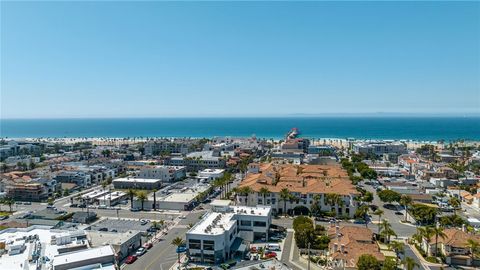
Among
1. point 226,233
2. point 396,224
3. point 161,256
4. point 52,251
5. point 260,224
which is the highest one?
point 226,233

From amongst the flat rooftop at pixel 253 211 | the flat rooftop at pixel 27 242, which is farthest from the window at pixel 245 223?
the flat rooftop at pixel 27 242

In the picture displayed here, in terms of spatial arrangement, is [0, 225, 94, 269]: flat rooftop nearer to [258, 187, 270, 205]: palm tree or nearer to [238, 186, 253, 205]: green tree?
[238, 186, 253, 205]: green tree

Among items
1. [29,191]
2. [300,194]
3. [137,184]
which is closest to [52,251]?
[300,194]

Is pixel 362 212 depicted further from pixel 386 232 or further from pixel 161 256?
pixel 161 256

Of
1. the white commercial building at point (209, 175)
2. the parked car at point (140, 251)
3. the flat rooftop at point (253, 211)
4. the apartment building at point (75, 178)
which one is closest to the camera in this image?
the parked car at point (140, 251)

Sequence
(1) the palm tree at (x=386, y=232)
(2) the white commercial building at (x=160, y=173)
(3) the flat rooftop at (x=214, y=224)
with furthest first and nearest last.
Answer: (2) the white commercial building at (x=160, y=173)
(1) the palm tree at (x=386, y=232)
(3) the flat rooftop at (x=214, y=224)

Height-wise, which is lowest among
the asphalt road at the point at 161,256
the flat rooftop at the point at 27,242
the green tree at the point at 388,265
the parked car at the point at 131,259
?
the asphalt road at the point at 161,256

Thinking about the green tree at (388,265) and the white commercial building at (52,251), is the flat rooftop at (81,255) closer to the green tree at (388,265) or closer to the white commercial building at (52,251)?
the white commercial building at (52,251)

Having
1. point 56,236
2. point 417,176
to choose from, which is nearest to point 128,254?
point 56,236
